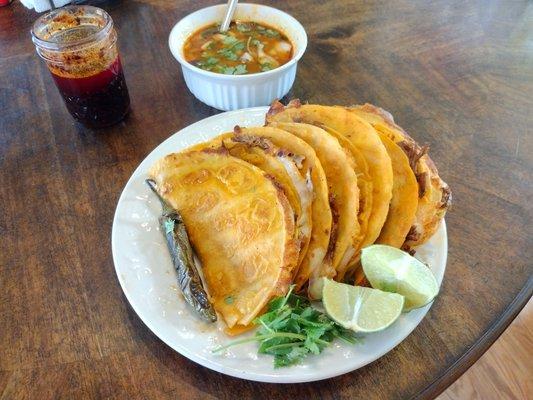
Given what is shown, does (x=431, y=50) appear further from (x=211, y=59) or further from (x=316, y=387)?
(x=316, y=387)

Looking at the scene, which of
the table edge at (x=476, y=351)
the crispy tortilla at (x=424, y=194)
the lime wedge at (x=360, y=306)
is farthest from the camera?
the crispy tortilla at (x=424, y=194)

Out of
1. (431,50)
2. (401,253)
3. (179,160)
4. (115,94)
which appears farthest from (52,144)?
(431,50)

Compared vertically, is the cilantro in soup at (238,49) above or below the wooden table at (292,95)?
above

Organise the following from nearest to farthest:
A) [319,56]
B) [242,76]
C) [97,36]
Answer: [97,36] < [242,76] < [319,56]

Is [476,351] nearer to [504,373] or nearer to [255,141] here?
[255,141]

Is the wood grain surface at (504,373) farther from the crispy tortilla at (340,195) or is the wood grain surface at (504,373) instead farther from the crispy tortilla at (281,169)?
the crispy tortilla at (281,169)

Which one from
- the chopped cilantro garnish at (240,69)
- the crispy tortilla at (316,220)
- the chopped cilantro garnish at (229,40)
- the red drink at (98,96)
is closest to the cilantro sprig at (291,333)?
the crispy tortilla at (316,220)
